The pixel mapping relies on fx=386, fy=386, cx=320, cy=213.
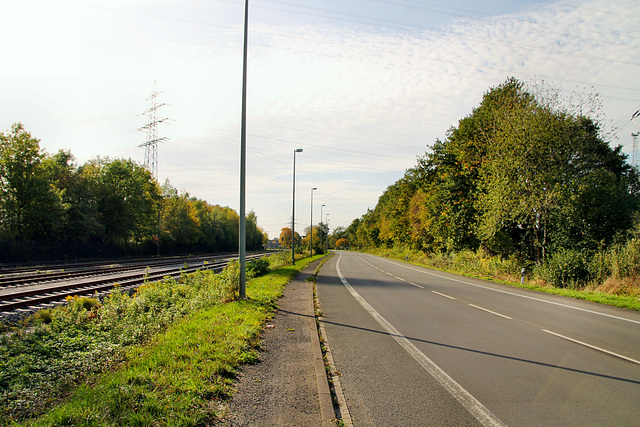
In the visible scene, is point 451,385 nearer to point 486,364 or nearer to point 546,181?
point 486,364

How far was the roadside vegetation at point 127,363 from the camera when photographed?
395cm

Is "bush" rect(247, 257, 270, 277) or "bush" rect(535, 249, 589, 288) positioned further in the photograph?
"bush" rect(247, 257, 270, 277)

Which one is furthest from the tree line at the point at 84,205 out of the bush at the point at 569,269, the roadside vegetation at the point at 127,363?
the bush at the point at 569,269

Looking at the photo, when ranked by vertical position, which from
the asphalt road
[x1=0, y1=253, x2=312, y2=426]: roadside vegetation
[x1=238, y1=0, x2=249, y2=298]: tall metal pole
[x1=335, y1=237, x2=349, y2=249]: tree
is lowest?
[x1=335, y1=237, x2=349, y2=249]: tree

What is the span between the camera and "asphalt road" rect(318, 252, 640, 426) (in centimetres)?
430

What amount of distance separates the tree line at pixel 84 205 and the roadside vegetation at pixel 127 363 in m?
31.0

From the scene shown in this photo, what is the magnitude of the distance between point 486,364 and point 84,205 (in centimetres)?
4573

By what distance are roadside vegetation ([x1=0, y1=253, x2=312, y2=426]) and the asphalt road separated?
1752 millimetres

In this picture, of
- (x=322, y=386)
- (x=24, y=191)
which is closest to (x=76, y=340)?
(x=322, y=386)

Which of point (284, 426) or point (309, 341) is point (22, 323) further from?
point (284, 426)

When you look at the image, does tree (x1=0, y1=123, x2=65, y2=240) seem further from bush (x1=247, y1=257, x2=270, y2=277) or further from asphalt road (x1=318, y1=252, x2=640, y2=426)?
asphalt road (x1=318, y1=252, x2=640, y2=426)

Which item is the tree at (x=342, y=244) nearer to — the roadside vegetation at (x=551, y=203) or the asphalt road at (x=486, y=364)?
the roadside vegetation at (x=551, y=203)

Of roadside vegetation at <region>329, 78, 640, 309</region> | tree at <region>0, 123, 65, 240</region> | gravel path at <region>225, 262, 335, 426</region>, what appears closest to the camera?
gravel path at <region>225, 262, 335, 426</region>

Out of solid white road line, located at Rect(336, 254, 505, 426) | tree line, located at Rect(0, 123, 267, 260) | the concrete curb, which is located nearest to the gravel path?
the concrete curb
